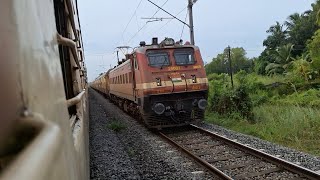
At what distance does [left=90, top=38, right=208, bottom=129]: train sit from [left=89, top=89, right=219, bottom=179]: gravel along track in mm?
867

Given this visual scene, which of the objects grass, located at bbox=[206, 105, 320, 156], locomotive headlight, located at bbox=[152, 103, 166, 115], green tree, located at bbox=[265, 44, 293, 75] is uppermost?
green tree, located at bbox=[265, 44, 293, 75]

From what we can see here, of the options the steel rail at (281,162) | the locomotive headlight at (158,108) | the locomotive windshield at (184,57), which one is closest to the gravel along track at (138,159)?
the locomotive headlight at (158,108)

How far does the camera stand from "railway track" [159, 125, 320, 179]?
6503 millimetres

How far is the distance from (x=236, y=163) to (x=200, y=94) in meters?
5.00

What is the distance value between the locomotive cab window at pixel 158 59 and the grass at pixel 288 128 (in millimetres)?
3186

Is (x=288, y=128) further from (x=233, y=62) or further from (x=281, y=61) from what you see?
(x=233, y=62)

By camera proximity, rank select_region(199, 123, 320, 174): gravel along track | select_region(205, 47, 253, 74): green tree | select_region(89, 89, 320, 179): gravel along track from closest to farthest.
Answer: select_region(199, 123, 320, 174): gravel along track < select_region(89, 89, 320, 179): gravel along track < select_region(205, 47, 253, 74): green tree

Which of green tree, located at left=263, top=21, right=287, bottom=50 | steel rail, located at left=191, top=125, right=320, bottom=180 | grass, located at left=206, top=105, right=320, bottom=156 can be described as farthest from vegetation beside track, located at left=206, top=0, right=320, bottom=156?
green tree, located at left=263, top=21, right=287, bottom=50

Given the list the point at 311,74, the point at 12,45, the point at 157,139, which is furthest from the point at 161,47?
the point at 311,74

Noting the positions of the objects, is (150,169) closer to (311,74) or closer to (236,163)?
(236,163)

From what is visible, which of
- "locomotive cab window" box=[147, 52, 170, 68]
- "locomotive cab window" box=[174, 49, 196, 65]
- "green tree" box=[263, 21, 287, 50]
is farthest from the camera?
"green tree" box=[263, 21, 287, 50]

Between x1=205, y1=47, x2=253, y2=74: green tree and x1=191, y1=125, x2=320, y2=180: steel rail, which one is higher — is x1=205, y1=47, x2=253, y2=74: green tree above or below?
above

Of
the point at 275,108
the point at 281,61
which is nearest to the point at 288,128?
the point at 275,108

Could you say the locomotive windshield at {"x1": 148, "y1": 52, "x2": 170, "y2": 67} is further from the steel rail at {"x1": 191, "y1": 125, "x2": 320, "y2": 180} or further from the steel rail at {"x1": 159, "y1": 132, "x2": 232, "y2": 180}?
the steel rail at {"x1": 191, "y1": 125, "x2": 320, "y2": 180}
